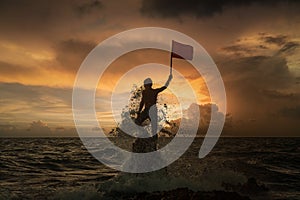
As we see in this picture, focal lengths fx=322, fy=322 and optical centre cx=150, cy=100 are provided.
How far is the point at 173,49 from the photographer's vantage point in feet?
46.2

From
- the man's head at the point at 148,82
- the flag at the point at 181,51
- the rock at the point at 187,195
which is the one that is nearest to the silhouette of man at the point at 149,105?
the man's head at the point at 148,82

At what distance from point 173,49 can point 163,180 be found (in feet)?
18.7

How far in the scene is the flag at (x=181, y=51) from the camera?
1415 centimetres

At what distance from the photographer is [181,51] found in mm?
14234

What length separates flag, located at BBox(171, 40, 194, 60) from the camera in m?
14.2

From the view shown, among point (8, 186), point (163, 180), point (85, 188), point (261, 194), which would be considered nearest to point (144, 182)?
point (163, 180)

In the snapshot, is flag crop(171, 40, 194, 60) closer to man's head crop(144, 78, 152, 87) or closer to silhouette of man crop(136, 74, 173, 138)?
man's head crop(144, 78, 152, 87)

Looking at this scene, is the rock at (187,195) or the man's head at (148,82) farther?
the man's head at (148,82)

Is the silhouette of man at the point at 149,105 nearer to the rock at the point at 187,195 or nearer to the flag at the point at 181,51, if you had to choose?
the flag at the point at 181,51

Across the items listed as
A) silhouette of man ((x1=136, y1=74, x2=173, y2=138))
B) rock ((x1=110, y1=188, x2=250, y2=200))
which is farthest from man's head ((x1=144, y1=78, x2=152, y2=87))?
rock ((x1=110, y1=188, x2=250, y2=200))

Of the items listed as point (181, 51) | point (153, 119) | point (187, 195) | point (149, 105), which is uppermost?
point (181, 51)

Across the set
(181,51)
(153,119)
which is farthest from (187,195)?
(181,51)

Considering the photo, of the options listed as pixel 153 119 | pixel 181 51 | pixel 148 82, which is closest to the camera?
pixel 153 119

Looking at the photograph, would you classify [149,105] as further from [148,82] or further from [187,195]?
[187,195]
